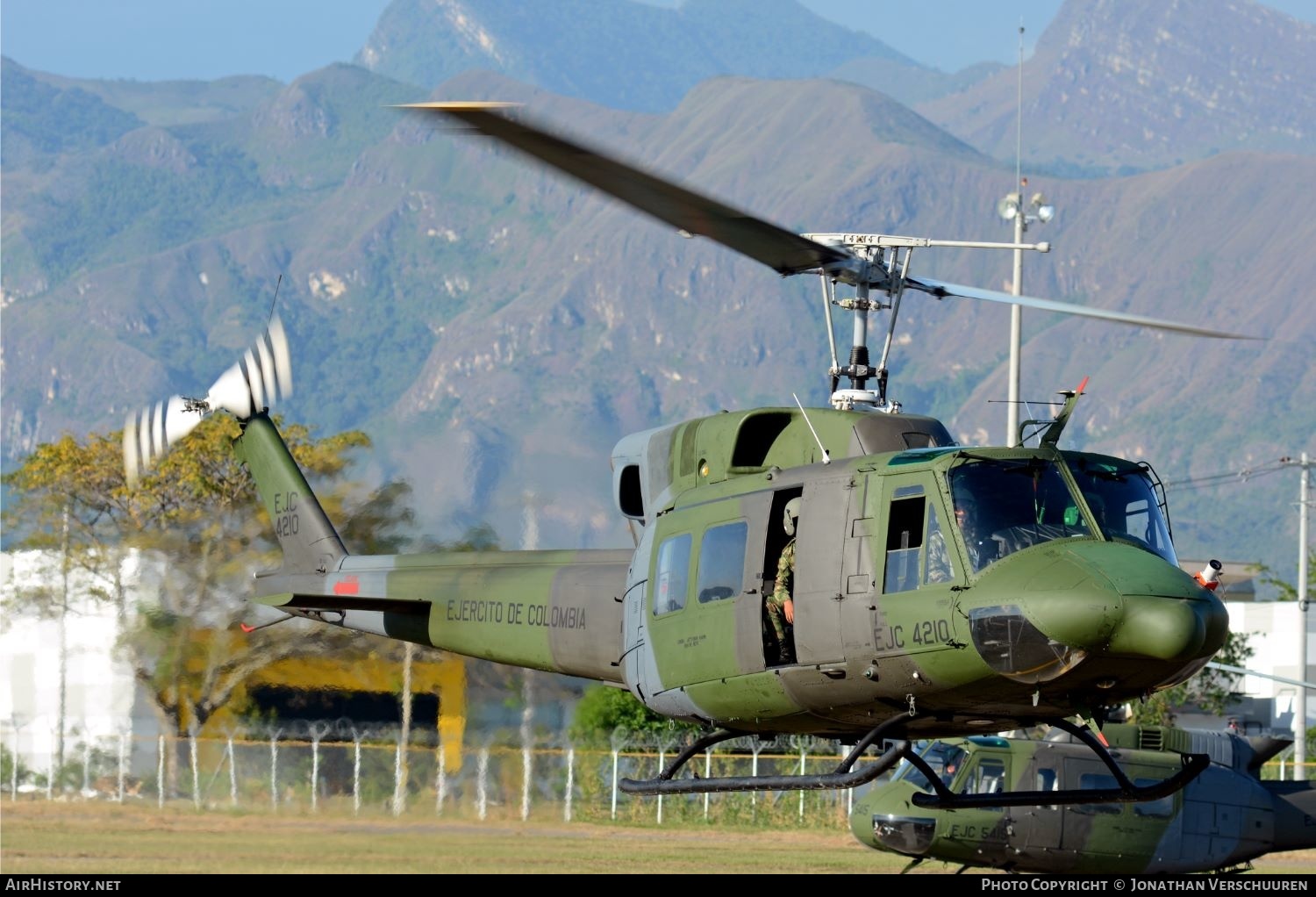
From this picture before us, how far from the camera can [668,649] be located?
12484mm

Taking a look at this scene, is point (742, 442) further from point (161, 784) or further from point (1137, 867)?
point (161, 784)

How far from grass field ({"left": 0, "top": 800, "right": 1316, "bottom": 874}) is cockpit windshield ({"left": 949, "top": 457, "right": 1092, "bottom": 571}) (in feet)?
30.6

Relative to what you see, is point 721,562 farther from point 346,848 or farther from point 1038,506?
point 346,848

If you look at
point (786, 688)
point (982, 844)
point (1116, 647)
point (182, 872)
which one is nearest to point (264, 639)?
point (182, 872)

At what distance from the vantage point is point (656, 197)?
1081 cm

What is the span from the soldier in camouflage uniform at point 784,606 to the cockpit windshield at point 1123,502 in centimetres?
176

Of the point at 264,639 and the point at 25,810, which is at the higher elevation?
the point at 264,639

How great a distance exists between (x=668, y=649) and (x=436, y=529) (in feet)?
32.0

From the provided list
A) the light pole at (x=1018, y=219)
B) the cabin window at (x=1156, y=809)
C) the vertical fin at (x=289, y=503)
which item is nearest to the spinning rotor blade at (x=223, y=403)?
the vertical fin at (x=289, y=503)

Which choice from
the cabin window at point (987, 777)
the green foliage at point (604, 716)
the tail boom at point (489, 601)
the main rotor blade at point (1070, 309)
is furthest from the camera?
the green foliage at point (604, 716)

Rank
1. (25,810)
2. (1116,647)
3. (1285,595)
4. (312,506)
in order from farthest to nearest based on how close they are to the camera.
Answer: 1. (1285,595)
2. (25,810)
3. (312,506)
4. (1116,647)

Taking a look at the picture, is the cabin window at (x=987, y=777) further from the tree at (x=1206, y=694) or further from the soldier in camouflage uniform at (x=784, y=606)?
the tree at (x=1206, y=694)

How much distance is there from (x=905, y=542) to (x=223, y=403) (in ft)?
26.7

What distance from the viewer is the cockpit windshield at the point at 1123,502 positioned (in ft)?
36.7
